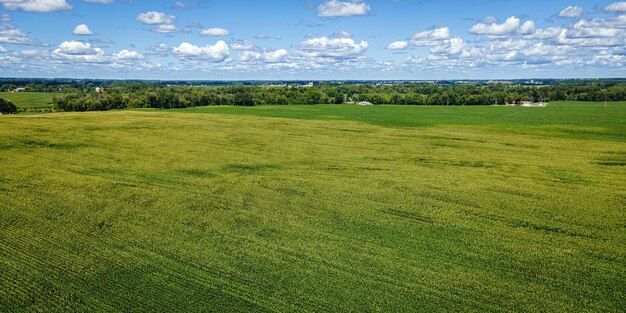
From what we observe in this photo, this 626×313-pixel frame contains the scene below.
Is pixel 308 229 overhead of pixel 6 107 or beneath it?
beneath

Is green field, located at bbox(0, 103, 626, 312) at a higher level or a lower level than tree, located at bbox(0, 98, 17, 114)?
lower

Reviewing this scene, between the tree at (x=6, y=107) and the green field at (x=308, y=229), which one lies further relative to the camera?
the tree at (x=6, y=107)

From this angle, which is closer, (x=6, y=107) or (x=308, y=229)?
(x=308, y=229)

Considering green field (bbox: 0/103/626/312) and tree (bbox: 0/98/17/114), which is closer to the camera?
green field (bbox: 0/103/626/312)

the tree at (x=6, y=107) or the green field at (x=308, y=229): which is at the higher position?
the tree at (x=6, y=107)

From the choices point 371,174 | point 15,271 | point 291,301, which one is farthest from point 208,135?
point 291,301

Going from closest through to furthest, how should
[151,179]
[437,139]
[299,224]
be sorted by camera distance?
[299,224]
[151,179]
[437,139]

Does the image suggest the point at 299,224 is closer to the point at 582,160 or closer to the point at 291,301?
the point at 291,301

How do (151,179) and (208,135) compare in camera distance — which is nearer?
(151,179)
